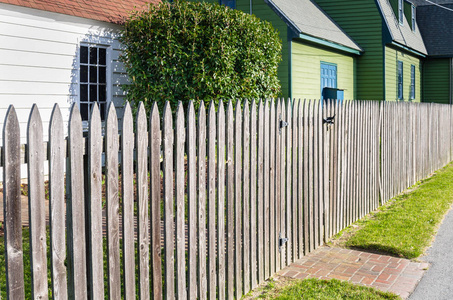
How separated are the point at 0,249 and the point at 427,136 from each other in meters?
9.90

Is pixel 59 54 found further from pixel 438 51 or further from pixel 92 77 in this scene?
pixel 438 51

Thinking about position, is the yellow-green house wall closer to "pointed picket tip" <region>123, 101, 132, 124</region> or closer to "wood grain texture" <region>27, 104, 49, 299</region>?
"pointed picket tip" <region>123, 101, 132, 124</region>

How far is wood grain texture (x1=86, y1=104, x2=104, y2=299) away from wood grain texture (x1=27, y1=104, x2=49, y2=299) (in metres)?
0.34

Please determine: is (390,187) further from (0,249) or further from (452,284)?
(0,249)

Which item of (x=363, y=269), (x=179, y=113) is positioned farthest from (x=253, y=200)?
(x=363, y=269)

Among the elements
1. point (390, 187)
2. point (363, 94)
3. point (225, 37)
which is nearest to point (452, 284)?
point (390, 187)

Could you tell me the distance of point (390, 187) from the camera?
964 centimetres

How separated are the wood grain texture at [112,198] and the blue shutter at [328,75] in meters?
16.5

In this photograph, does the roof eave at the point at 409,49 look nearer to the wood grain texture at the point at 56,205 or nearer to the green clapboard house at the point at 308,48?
the green clapboard house at the point at 308,48

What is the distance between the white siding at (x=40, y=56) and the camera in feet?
30.7

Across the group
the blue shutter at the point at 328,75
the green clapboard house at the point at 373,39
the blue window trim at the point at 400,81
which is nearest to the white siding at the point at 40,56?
the blue shutter at the point at 328,75

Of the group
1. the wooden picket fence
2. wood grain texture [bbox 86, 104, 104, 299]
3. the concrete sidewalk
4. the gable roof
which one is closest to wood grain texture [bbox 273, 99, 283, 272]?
the wooden picket fence

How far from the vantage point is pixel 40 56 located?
10.0 metres

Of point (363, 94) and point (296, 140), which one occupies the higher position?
point (363, 94)
